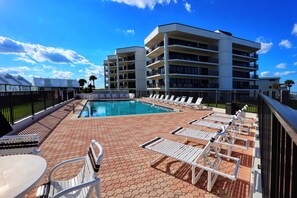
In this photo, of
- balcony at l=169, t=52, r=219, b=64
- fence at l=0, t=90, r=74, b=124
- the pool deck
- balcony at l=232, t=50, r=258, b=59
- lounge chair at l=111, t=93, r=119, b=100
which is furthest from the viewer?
balcony at l=232, t=50, r=258, b=59

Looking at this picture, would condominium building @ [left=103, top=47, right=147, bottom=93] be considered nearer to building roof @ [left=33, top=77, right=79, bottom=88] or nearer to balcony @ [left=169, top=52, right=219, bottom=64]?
balcony @ [left=169, top=52, right=219, bottom=64]

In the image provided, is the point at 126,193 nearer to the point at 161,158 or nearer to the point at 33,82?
the point at 161,158

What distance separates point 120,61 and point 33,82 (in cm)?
2425

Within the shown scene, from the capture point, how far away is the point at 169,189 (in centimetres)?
305

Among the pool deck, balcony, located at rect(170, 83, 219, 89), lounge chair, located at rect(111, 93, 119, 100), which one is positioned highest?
balcony, located at rect(170, 83, 219, 89)

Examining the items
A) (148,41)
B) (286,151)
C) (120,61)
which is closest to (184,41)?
(148,41)

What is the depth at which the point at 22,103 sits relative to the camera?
9.22m

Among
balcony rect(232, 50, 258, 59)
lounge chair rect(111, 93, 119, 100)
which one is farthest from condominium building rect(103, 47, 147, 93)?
balcony rect(232, 50, 258, 59)

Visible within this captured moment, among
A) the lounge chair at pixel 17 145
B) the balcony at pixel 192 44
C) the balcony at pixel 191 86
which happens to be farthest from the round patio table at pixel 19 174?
the balcony at pixel 192 44

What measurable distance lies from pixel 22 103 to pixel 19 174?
30.1 ft

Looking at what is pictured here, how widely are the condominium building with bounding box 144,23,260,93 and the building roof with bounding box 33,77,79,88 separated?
28.9 m

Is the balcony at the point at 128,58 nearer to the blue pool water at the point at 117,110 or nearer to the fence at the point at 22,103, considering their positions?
the blue pool water at the point at 117,110

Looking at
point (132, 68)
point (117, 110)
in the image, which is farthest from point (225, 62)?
point (117, 110)

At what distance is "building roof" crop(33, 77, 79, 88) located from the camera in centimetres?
4581
